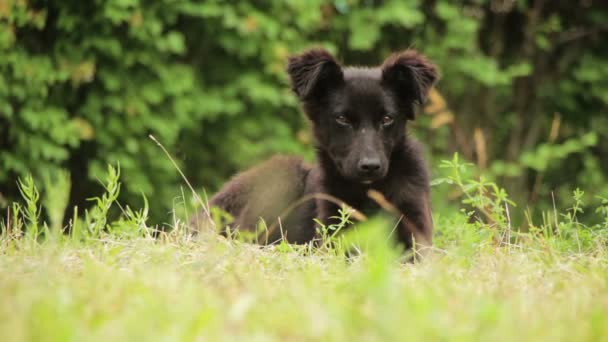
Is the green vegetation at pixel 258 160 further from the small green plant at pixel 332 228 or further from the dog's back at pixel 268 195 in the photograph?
the dog's back at pixel 268 195

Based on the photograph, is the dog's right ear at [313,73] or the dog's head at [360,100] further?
the dog's right ear at [313,73]

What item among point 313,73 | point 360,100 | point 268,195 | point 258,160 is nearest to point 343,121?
point 360,100

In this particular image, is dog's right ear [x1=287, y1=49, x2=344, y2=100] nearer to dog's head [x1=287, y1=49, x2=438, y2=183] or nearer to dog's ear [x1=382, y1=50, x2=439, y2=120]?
dog's head [x1=287, y1=49, x2=438, y2=183]

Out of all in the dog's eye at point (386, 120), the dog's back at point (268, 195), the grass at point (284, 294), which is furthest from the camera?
the dog's back at point (268, 195)

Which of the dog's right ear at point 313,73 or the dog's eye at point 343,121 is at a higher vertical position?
the dog's right ear at point 313,73

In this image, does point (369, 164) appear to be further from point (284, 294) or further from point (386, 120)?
point (284, 294)

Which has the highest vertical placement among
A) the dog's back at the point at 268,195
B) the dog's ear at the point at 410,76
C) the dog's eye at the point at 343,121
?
the dog's ear at the point at 410,76

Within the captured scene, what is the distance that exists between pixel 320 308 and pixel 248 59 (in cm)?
546

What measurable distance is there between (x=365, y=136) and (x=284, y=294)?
201cm

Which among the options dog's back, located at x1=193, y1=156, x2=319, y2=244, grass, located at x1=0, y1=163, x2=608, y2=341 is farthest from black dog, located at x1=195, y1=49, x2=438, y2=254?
grass, located at x1=0, y1=163, x2=608, y2=341

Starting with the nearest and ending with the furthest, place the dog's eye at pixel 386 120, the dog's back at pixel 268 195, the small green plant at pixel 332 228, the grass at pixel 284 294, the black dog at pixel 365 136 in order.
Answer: the grass at pixel 284 294
the small green plant at pixel 332 228
the black dog at pixel 365 136
the dog's eye at pixel 386 120
the dog's back at pixel 268 195

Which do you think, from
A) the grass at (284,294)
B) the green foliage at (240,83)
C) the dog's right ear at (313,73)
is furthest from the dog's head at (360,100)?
the green foliage at (240,83)

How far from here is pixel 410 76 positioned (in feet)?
14.0

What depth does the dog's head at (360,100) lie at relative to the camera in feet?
13.5
